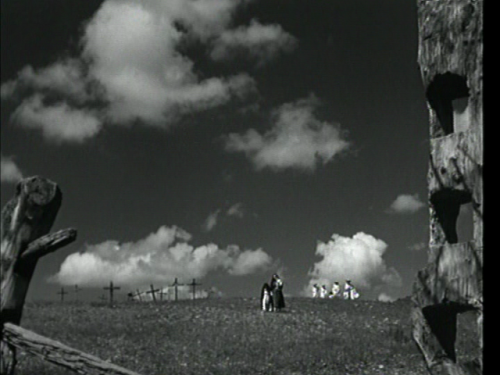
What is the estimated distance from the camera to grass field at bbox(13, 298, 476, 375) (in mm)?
16844

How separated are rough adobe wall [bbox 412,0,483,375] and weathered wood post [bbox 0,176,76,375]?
3.29 meters

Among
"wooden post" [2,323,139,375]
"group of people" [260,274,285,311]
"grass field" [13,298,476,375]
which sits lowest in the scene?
"grass field" [13,298,476,375]

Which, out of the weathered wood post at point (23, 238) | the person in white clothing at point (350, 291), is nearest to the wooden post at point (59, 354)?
the weathered wood post at point (23, 238)

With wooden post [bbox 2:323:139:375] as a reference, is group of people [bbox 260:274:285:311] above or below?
above

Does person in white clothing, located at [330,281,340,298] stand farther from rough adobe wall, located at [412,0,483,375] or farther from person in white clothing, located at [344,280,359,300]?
rough adobe wall, located at [412,0,483,375]

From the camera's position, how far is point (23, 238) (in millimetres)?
6715

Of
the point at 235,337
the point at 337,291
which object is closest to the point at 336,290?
the point at 337,291

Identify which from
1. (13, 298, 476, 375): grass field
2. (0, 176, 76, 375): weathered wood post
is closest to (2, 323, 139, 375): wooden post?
(0, 176, 76, 375): weathered wood post

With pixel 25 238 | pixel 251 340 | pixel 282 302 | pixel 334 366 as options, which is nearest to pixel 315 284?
pixel 282 302

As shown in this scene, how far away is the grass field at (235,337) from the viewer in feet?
55.3
